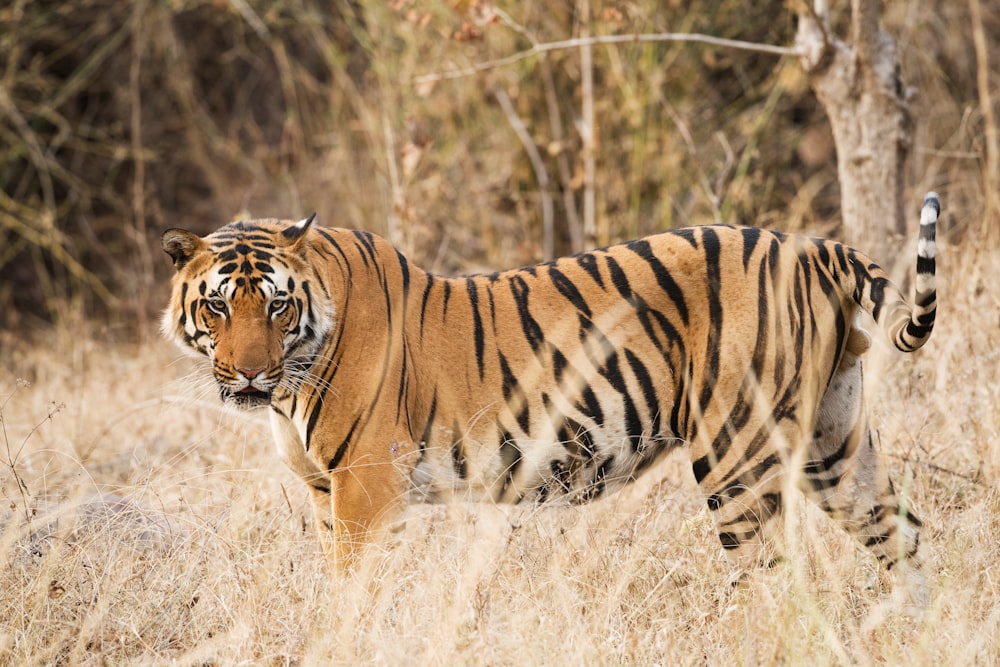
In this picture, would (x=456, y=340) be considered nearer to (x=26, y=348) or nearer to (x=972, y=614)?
(x=972, y=614)

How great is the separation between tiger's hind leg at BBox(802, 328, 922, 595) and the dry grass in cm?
9

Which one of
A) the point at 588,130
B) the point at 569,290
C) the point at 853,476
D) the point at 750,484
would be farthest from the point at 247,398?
the point at 588,130

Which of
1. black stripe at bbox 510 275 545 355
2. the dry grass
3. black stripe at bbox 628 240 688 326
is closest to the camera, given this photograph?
the dry grass

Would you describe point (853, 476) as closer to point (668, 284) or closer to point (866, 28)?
point (668, 284)

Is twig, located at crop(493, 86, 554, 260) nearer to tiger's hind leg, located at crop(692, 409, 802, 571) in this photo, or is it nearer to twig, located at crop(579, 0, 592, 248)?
twig, located at crop(579, 0, 592, 248)

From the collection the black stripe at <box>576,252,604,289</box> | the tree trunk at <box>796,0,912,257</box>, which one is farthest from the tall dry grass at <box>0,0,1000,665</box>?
the black stripe at <box>576,252,604,289</box>

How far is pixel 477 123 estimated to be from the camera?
755cm

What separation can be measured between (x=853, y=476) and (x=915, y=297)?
0.74 meters

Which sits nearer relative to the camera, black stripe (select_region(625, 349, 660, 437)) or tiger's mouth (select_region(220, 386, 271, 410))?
tiger's mouth (select_region(220, 386, 271, 410))

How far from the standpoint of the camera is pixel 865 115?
5.00 meters

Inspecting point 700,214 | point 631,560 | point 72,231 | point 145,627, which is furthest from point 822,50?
point 72,231

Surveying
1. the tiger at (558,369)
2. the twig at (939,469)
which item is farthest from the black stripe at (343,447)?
the twig at (939,469)

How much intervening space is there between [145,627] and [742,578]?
Answer: 1.75 metres

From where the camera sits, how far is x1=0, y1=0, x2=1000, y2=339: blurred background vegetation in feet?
22.3
